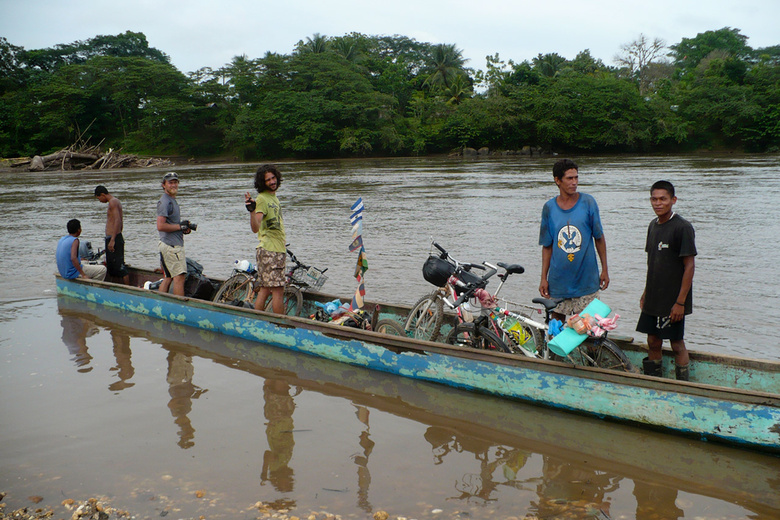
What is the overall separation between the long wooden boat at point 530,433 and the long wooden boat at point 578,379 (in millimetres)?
86

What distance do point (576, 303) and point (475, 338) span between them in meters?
0.86

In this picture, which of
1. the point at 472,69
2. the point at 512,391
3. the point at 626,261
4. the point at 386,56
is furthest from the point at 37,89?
the point at 512,391

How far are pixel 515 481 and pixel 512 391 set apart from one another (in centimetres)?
96

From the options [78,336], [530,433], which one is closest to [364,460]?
[530,433]

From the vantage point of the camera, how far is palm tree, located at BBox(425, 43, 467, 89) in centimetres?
6184

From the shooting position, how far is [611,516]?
3486 mm

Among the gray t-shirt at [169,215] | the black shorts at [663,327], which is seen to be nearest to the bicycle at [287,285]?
the gray t-shirt at [169,215]

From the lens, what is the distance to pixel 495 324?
512 centimetres

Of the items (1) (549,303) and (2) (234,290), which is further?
(2) (234,290)

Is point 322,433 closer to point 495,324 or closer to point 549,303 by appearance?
point 495,324

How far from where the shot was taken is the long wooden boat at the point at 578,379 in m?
3.90

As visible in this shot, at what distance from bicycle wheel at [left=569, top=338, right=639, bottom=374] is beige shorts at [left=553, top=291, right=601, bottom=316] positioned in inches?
10.0

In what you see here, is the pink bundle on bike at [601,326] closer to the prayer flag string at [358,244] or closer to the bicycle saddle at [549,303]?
the bicycle saddle at [549,303]

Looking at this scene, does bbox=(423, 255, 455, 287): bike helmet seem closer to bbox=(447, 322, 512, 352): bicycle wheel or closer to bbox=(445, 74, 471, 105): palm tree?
bbox=(447, 322, 512, 352): bicycle wheel
